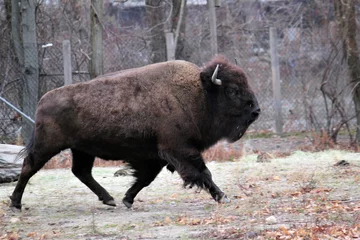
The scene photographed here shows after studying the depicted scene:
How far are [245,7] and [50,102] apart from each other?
16648 mm

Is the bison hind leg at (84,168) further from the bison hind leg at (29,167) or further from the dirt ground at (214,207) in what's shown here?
the bison hind leg at (29,167)

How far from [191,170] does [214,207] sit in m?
0.45

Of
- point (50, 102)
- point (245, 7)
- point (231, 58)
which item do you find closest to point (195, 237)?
point (50, 102)

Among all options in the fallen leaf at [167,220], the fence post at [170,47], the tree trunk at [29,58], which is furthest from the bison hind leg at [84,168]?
the tree trunk at [29,58]

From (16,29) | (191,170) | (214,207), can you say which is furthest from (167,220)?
(16,29)

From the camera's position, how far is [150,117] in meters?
7.66

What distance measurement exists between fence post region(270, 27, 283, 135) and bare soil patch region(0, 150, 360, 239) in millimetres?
3358

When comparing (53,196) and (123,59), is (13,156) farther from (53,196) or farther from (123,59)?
(123,59)

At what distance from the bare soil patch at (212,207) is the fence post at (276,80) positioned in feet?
11.0

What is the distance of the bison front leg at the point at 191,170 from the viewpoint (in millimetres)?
7520

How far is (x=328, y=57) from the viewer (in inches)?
564

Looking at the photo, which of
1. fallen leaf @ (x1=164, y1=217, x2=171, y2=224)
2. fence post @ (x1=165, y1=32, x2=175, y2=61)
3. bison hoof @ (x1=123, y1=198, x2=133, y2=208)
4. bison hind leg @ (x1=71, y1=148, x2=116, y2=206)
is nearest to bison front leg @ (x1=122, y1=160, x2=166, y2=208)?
bison hoof @ (x1=123, y1=198, x2=133, y2=208)

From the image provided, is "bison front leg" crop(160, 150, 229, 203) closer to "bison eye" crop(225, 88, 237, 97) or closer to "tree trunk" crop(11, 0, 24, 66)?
"bison eye" crop(225, 88, 237, 97)

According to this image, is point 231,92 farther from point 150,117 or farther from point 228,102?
point 150,117
